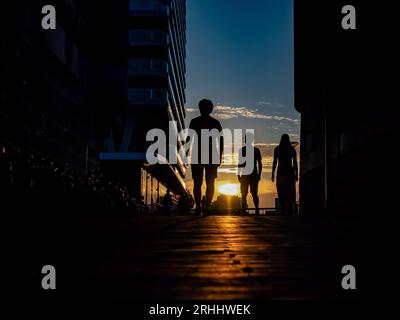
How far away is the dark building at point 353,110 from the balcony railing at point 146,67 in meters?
50.0

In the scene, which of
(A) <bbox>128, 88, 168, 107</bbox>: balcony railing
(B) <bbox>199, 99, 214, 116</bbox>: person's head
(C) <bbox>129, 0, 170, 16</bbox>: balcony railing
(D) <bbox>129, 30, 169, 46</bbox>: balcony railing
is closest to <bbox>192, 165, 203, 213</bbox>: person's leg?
(B) <bbox>199, 99, 214, 116</bbox>: person's head

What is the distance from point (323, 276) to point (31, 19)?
1580 centimetres

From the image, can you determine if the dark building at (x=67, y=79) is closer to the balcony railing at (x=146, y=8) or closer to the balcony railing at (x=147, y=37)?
the balcony railing at (x=147, y=37)

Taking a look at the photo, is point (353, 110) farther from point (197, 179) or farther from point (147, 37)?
point (147, 37)

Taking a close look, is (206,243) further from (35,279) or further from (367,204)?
(367,204)

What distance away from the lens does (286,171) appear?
625 inches

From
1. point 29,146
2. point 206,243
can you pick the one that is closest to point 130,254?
point 206,243

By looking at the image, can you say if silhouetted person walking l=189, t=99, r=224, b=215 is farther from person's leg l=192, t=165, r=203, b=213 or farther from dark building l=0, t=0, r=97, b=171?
dark building l=0, t=0, r=97, b=171

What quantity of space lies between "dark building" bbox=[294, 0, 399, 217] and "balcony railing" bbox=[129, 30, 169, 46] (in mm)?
49872

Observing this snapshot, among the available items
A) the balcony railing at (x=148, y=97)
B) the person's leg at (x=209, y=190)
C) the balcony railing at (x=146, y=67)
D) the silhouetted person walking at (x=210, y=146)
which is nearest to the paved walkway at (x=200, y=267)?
the silhouetted person walking at (x=210, y=146)

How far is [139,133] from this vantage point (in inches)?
2940

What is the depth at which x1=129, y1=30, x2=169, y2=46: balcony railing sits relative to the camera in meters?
75.1

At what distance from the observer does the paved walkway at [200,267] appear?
260 centimetres

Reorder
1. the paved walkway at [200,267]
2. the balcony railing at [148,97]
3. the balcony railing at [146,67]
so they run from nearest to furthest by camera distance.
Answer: the paved walkway at [200,267], the balcony railing at [148,97], the balcony railing at [146,67]
